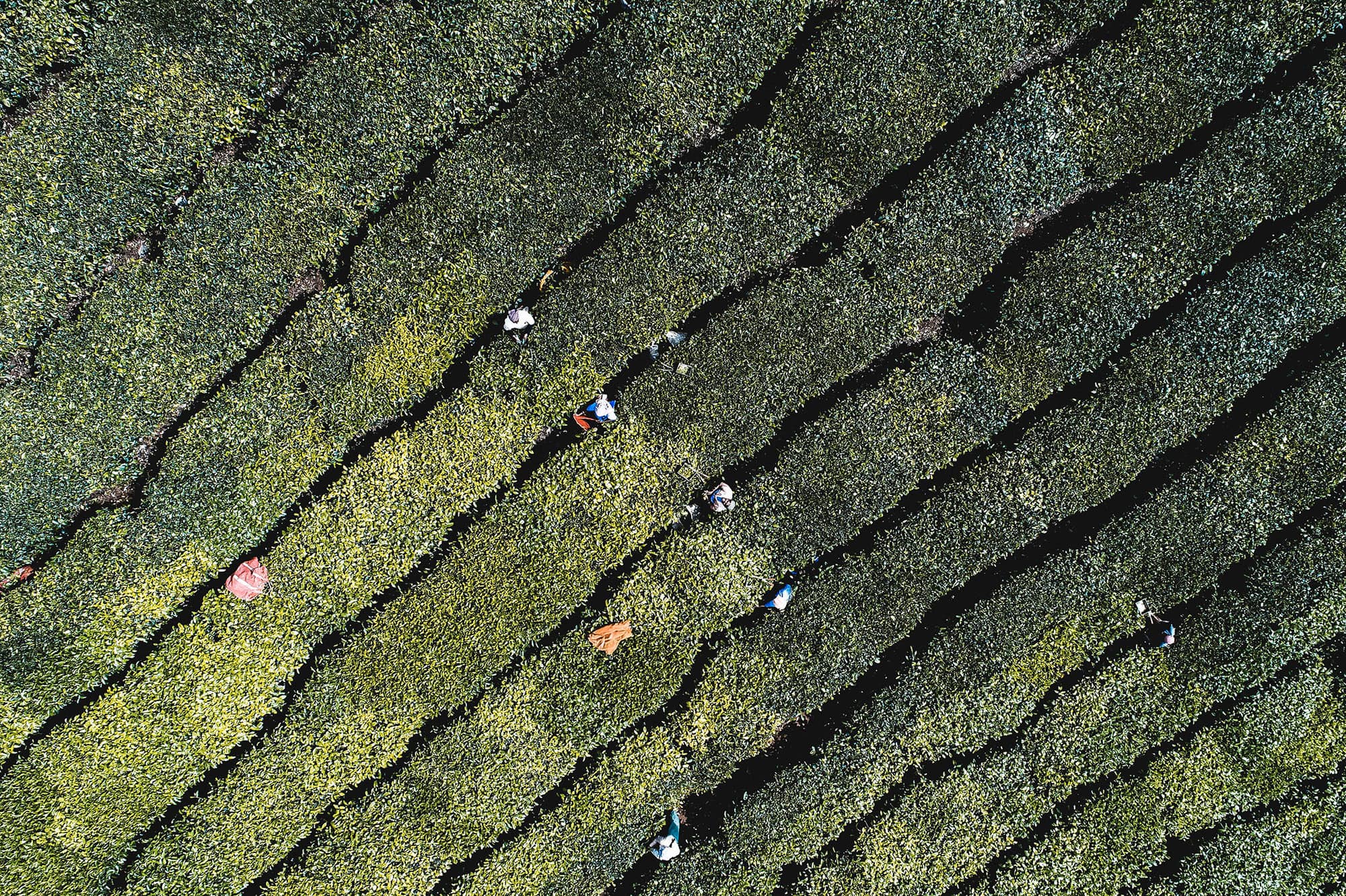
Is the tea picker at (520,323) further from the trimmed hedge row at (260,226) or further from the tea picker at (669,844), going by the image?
the tea picker at (669,844)

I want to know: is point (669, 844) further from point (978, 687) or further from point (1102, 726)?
point (1102, 726)

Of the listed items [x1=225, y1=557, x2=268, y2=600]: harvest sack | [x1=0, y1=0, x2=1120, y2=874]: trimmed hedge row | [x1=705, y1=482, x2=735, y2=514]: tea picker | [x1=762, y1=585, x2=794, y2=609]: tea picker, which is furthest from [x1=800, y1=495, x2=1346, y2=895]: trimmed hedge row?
[x1=225, y1=557, x2=268, y2=600]: harvest sack

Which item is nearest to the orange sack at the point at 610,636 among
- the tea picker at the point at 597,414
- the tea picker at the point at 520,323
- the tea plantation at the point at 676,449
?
the tea plantation at the point at 676,449

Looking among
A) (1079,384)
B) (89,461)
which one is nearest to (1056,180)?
(1079,384)

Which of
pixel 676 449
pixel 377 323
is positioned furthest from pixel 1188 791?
pixel 377 323

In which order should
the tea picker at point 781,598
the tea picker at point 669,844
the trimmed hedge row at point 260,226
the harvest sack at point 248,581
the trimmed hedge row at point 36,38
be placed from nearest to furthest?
the trimmed hedge row at point 36,38
the trimmed hedge row at point 260,226
the harvest sack at point 248,581
the tea picker at point 781,598
the tea picker at point 669,844

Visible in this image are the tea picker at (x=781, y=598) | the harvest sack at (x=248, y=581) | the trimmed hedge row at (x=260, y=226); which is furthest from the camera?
the tea picker at (x=781, y=598)

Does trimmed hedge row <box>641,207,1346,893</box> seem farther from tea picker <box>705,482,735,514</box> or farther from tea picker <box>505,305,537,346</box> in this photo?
tea picker <box>505,305,537,346</box>

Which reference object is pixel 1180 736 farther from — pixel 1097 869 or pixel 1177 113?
pixel 1177 113
